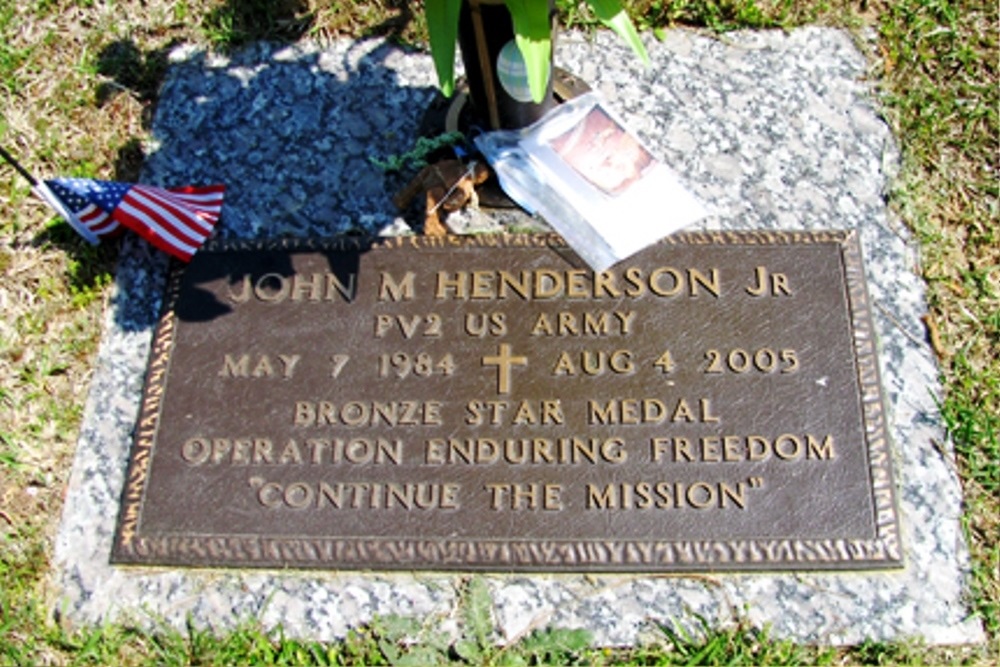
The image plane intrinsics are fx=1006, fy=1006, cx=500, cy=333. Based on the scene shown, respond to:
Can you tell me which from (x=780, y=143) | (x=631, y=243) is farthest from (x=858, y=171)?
(x=631, y=243)

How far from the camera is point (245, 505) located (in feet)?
8.53

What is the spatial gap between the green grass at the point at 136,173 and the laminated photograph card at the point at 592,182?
0.56 meters

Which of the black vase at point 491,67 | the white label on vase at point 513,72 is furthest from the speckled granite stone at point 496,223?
the white label on vase at point 513,72

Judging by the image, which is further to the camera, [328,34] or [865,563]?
[328,34]

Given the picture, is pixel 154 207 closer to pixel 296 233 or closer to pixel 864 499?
pixel 296 233

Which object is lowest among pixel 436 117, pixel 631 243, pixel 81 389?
pixel 81 389

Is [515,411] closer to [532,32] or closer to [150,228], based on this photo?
[532,32]

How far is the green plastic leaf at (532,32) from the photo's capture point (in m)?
2.59

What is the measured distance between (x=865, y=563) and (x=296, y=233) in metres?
1.83

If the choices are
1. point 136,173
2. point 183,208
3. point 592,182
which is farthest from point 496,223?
point 136,173

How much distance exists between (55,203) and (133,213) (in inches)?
9.3

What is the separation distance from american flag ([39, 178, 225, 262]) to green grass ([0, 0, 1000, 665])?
130 millimetres

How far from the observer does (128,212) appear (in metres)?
2.91

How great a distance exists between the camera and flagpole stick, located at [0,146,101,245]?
9.53 feet
